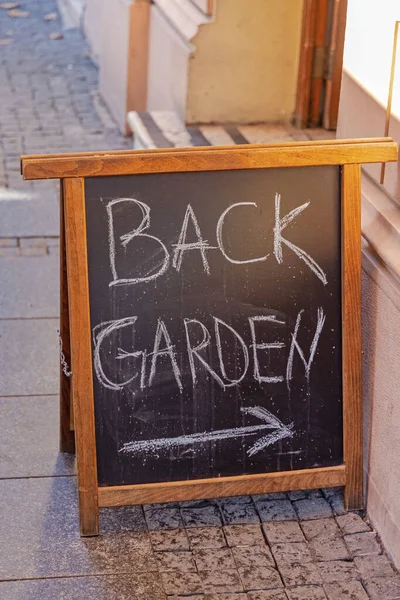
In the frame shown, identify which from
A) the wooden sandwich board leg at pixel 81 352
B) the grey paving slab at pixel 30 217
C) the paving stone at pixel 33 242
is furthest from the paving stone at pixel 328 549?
the grey paving slab at pixel 30 217

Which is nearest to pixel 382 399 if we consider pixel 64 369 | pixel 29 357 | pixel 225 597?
pixel 225 597

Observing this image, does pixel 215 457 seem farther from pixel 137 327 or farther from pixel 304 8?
pixel 304 8

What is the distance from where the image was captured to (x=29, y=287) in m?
5.73

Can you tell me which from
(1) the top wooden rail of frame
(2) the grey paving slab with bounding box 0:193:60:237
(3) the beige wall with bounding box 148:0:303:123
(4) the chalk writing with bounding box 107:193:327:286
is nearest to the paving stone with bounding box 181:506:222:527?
(4) the chalk writing with bounding box 107:193:327:286

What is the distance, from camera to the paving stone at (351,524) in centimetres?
382

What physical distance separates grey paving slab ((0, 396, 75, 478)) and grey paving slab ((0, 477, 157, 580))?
101 millimetres

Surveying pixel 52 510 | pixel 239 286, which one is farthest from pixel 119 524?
pixel 239 286

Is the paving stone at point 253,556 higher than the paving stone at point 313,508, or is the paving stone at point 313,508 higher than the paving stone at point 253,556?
the paving stone at point 253,556

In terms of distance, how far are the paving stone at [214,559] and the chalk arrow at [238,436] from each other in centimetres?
37

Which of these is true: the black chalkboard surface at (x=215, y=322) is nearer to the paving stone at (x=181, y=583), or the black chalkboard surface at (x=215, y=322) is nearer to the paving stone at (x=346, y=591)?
the paving stone at (x=181, y=583)

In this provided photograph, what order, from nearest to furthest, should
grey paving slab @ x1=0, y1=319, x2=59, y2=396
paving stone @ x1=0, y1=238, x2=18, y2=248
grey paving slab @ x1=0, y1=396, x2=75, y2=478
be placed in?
grey paving slab @ x1=0, y1=396, x2=75, y2=478, grey paving slab @ x1=0, y1=319, x2=59, y2=396, paving stone @ x1=0, y1=238, x2=18, y2=248

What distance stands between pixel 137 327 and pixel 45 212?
344 centimetres

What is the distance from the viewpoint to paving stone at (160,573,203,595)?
3.47 meters

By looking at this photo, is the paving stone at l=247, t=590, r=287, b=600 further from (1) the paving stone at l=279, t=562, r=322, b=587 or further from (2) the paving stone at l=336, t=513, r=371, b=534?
(2) the paving stone at l=336, t=513, r=371, b=534
